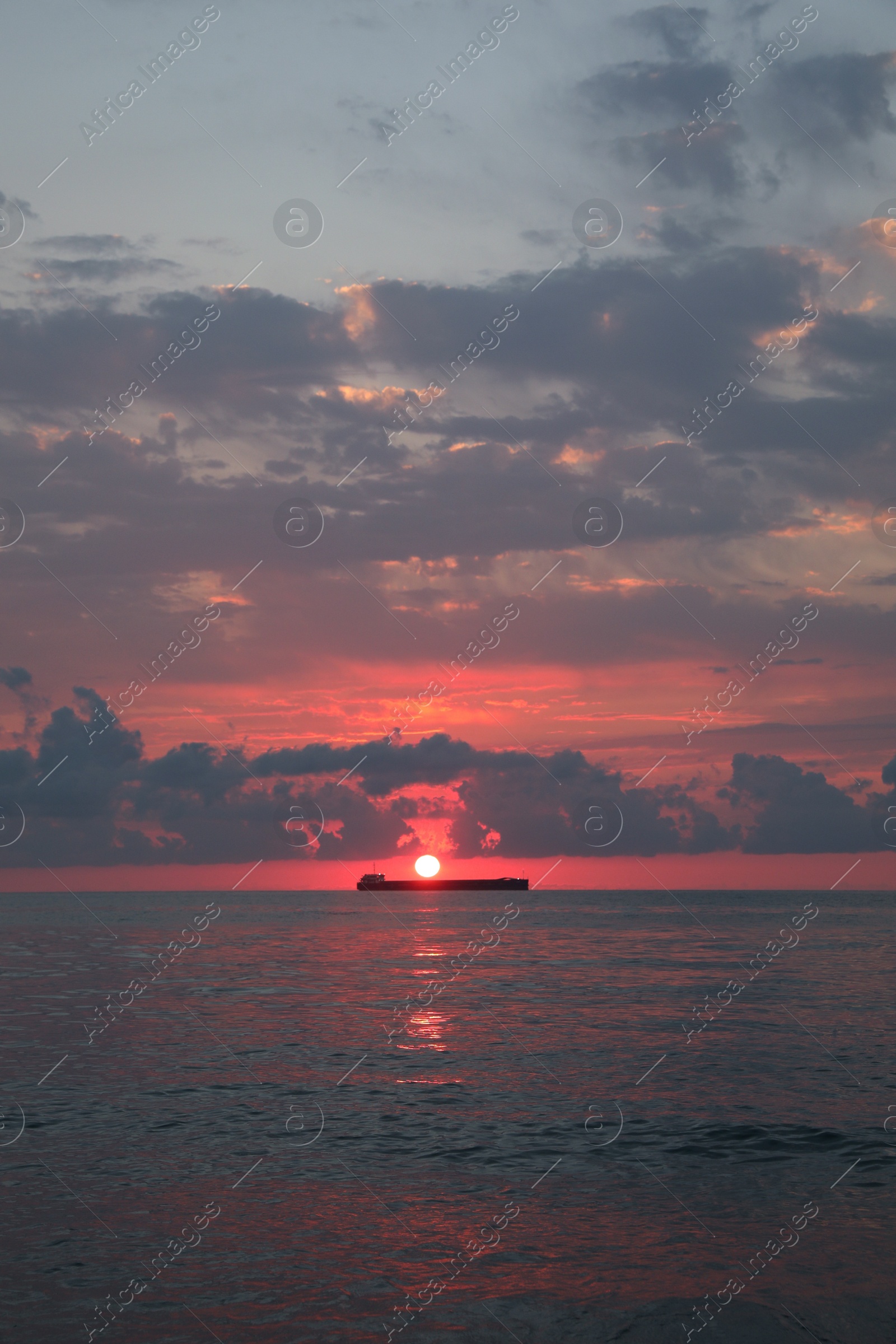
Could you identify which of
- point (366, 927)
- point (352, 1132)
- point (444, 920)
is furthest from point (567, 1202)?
point (444, 920)

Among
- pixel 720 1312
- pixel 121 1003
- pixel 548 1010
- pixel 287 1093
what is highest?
pixel 121 1003

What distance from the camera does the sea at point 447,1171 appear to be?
14891mm

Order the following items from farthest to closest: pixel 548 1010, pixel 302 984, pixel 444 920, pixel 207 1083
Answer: pixel 444 920 → pixel 302 984 → pixel 548 1010 → pixel 207 1083

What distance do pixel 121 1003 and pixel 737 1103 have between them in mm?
36676

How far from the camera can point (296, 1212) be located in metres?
19.1

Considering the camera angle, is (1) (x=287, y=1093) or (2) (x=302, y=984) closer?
(1) (x=287, y=1093)

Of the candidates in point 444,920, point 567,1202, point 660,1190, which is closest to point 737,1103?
point 660,1190

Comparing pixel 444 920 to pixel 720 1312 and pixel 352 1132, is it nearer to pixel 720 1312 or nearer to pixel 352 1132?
pixel 352 1132

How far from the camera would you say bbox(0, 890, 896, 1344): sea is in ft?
48.9

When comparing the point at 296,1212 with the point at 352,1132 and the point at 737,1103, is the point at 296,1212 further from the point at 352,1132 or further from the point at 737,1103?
the point at 737,1103

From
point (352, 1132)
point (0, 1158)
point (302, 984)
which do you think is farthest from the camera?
point (302, 984)

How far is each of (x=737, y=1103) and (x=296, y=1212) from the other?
15721 millimetres

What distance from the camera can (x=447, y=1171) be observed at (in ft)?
72.4

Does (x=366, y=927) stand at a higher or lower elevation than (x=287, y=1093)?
higher
